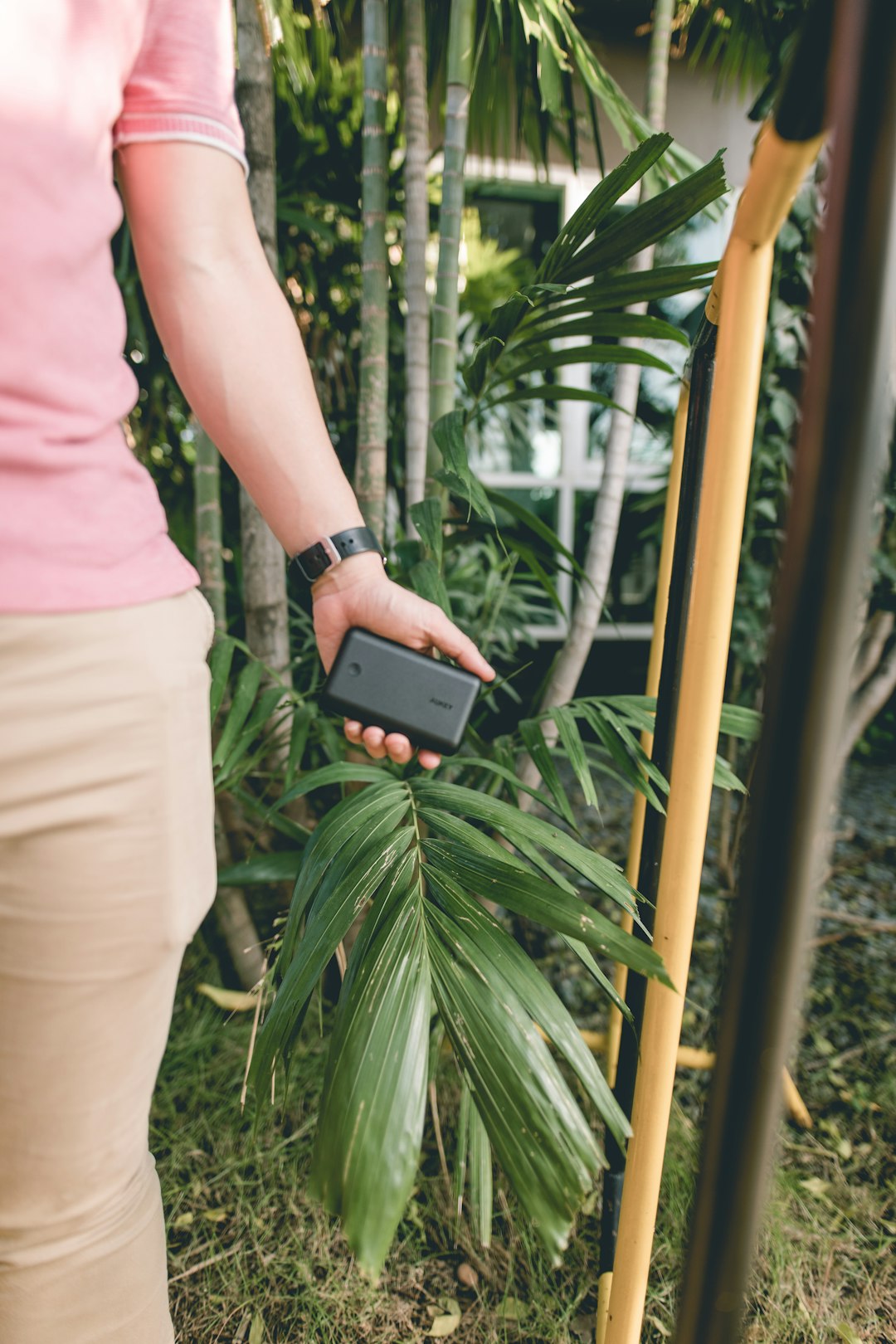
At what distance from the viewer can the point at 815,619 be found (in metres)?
0.28

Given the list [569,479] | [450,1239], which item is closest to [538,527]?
[450,1239]

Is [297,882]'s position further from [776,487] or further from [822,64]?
[776,487]

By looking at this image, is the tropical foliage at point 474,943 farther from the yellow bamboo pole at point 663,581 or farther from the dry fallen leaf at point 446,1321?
the dry fallen leaf at point 446,1321

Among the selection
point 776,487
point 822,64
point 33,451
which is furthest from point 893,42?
point 776,487

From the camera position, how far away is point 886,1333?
976 mm

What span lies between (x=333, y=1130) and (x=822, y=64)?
65cm

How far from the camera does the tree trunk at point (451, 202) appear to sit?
108 centimetres

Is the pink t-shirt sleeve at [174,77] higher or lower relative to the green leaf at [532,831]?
higher

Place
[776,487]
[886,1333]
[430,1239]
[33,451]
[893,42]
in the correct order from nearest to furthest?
[893,42]
[33,451]
[886,1333]
[430,1239]
[776,487]

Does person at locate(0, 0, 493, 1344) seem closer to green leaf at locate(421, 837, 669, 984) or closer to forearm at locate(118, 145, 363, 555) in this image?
forearm at locate(118, 145, 363, 555)

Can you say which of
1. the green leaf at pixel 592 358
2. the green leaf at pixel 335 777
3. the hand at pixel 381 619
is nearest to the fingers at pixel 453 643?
the hand at pixel 381 619

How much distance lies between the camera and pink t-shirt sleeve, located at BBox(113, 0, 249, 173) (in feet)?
1.83

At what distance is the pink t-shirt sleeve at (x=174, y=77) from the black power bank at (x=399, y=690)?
430 mm

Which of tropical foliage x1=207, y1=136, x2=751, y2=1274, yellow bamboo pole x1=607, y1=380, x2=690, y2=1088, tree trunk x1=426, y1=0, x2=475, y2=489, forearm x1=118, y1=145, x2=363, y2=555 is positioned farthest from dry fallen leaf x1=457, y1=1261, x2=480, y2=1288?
tree trunk x1=426, y1=0, x2=475, y2=489
